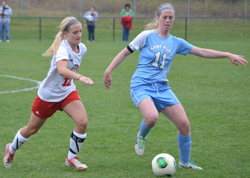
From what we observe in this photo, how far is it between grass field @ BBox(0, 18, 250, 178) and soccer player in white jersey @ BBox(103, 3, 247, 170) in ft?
1.56

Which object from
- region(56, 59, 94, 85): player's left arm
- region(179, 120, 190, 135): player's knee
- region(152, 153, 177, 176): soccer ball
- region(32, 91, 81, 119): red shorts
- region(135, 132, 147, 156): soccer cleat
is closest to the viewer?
region(56, 59, 94, 85): player's left arm

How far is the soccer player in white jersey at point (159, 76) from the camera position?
14.4 feet

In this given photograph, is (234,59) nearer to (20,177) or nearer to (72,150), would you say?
(72,150)

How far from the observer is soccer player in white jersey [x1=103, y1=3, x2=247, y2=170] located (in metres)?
4.38

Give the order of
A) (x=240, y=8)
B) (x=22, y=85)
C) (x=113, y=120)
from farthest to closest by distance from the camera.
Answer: (x=240, y=8), (x=22, y=85), (x=113, y=120)

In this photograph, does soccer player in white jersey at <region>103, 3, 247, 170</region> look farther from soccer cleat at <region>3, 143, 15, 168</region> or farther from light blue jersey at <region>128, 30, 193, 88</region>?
soccer cleat at <region>3, 143, 15, 168</region>

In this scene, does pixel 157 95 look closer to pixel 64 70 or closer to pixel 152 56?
pixel 152 56

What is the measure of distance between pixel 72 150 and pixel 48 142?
1.18 meters

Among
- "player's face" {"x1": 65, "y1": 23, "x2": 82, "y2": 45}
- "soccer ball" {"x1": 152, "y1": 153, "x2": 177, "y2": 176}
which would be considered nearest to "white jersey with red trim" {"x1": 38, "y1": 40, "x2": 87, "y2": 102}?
"player's face" {"x1": 65, "y1": 23, "x2": 82, "y2": 45}

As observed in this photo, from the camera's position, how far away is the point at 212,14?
110 ft

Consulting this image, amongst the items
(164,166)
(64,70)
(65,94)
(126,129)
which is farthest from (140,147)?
(126,129)

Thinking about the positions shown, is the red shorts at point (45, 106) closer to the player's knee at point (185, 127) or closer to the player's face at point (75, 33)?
the player's face at point (75, 33)

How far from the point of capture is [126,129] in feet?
20.7

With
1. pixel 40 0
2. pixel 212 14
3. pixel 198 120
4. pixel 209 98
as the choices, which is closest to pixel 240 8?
pixel 212 14
